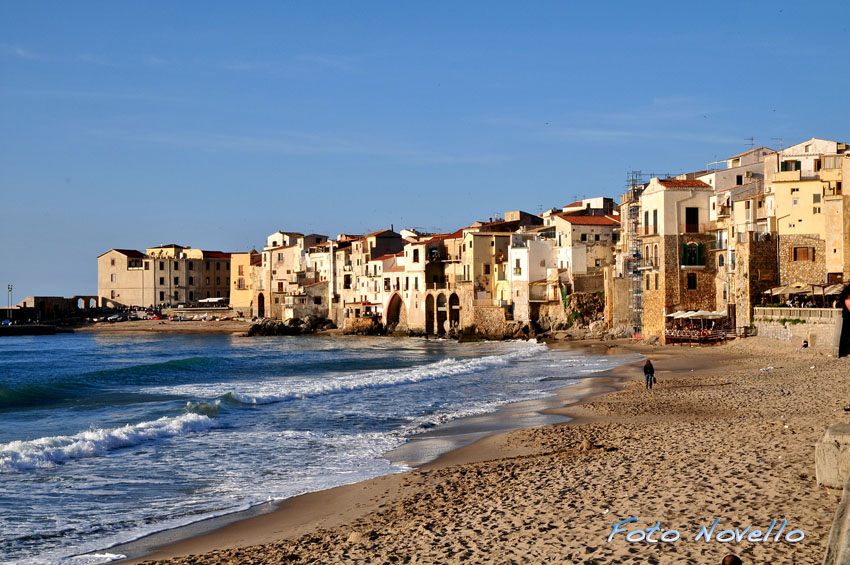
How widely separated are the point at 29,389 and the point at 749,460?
92.0 ft

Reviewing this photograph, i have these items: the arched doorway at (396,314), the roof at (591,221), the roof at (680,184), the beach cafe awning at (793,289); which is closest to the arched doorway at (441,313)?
the arched doorway at (396,314)

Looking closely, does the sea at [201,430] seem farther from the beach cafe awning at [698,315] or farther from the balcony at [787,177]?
the balcony at [787,177]

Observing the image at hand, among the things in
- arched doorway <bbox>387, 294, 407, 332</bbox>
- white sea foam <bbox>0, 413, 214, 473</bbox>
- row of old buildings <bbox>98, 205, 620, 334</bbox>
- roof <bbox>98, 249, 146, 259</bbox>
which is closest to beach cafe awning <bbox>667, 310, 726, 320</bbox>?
row of old buildings <bbox>98, 205, 620, 334</bbox>

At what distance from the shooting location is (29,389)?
3164 centimetres

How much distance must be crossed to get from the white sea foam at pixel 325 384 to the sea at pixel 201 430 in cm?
7

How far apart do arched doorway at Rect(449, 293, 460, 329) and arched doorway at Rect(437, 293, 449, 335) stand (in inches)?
19.5

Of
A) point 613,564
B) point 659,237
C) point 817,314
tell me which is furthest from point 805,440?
point 659,237

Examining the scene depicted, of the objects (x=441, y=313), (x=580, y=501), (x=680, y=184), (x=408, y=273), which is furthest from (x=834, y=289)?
(x=408, y=273)

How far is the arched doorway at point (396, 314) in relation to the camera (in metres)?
74.8

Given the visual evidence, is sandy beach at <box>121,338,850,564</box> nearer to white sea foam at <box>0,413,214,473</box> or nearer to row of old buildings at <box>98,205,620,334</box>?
white sea foam at <box>0,413,214,473</box>

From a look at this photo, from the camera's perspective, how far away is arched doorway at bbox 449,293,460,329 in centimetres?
6938

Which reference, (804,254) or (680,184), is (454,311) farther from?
(804,254)

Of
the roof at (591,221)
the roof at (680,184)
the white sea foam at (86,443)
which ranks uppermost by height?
the roof at (680,184)

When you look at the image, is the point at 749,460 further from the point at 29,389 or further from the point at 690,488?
the point at 29,389
